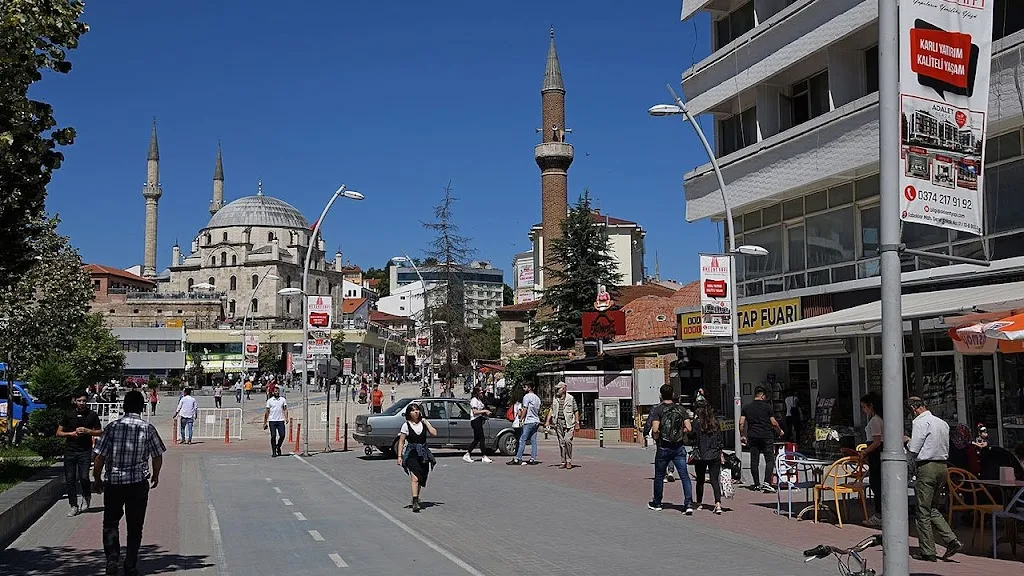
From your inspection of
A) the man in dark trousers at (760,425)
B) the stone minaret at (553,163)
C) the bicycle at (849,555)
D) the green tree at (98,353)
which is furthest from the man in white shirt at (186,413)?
the stone minaret at (553,163)

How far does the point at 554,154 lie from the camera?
75000mm

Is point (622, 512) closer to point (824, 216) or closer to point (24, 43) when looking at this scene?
point (24, 43)

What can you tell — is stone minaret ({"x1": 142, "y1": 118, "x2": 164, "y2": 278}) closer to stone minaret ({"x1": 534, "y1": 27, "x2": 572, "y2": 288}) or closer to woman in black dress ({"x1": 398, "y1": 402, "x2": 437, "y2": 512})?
stone minaret ({"x1": 534, "y1": 27, "x2": 572, "y2": 288})

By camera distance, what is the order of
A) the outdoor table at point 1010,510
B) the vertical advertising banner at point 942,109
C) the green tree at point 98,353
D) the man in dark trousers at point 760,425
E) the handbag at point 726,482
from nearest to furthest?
the vertical advertising banner at point 942,109
the outdoor table at point 1010,510
the handbag at point 726,482
the man in dark trousers at point 760,425
the green tree at point 98,353

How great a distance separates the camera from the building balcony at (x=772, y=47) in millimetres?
23188

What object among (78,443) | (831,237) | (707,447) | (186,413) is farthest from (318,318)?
(707,447)

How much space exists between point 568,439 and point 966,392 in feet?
27.4

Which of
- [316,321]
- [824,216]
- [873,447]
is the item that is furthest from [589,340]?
[873,447]

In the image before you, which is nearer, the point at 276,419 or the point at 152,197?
the point at 276,419

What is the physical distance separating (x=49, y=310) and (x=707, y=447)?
33581mm

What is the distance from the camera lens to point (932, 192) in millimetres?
7637

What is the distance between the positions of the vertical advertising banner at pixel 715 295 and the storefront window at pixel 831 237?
12.1 ft

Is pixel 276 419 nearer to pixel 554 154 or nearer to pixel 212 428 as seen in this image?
pixel 212 428

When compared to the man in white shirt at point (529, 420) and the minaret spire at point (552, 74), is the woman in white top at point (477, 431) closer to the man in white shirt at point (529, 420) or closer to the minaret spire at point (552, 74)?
the man in white shirt at point (529, 420)
